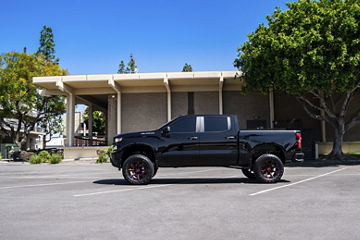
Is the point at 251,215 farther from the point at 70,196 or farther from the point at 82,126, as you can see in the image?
the point at 82,126

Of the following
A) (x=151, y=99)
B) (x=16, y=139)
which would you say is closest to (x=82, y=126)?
(x=16, y=139)

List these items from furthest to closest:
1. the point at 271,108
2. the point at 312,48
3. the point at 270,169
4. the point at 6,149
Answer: the point at 6,149 < the point at 271,108 < the point at 312,48 < the point at 270,169

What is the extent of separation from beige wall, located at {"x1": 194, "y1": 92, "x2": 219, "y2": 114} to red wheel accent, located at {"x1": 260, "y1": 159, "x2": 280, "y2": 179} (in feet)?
55.0

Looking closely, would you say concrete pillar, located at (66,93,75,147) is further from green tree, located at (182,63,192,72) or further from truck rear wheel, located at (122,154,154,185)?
green tree, located at (182,63,192,72)

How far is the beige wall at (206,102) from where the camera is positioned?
87.0 ft

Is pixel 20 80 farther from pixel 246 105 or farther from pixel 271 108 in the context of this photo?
pixel 271 108

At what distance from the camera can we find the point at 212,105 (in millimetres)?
26516

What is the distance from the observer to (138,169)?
968cm

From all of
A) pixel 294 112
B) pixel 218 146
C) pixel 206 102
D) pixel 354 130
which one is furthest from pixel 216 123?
pixel 354 130

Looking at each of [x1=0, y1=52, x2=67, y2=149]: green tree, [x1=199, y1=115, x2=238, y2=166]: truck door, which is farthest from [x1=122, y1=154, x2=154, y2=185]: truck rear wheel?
[x1=0, y1=52, x2=67, y2=149]: green tree

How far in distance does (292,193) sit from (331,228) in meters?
3.15

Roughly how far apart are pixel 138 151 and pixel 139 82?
52.1ft

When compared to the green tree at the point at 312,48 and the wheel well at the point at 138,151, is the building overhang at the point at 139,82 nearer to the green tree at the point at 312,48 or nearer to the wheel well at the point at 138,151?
the green tree at the point at 312,48

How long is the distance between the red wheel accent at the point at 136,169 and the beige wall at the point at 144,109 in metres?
17.2
